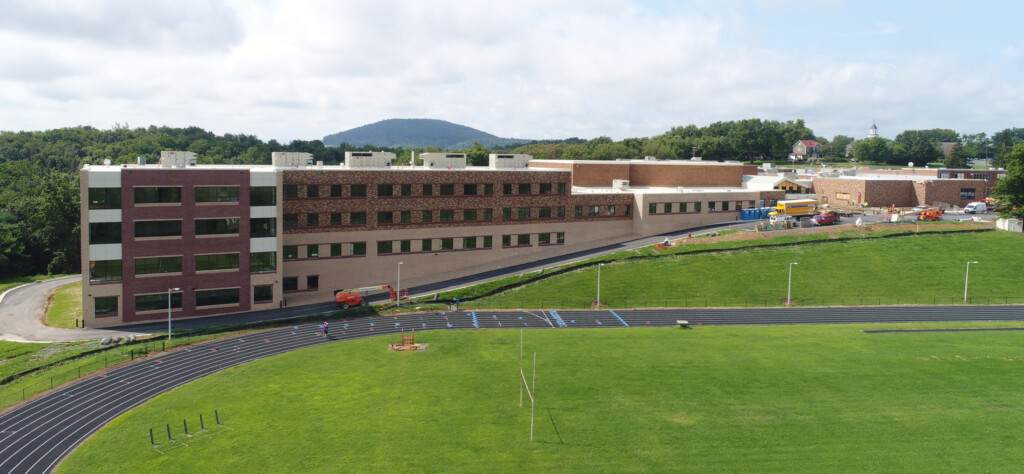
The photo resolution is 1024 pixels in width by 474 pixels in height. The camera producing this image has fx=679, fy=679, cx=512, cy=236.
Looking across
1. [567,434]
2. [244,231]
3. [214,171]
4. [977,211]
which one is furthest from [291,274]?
[977,211]

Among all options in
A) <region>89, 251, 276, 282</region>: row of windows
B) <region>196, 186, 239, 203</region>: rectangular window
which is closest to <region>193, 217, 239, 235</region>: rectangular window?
<region>196, 186, 239, 203</region>: rectangular window

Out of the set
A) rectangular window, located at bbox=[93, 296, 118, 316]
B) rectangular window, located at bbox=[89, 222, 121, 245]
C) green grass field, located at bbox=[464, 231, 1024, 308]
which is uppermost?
rectangular window, located at bbox=[89, 222, 121, 245]

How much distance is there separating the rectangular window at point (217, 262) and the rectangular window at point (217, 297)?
2.37 meters

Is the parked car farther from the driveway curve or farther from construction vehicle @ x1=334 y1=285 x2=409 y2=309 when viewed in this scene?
the driveway curve

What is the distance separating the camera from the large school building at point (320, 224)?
66375 millimetres

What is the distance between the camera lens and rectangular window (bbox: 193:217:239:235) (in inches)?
2734

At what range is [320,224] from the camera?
77.3 m

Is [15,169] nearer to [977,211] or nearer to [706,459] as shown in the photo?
[706,459]

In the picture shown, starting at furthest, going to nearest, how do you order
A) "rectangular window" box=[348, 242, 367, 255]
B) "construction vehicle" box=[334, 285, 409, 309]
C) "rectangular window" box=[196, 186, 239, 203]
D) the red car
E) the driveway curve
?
the red car
"rectangular window" box=[348, 242, 367, 255]
"construction vehicle" box=[334, 285, 409, 309]
"rectangular window" box=[196, 186, 239, 203]
the driveway curve

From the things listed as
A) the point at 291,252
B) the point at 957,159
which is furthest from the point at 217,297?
the point at 957,159

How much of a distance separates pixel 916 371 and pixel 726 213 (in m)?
52.2

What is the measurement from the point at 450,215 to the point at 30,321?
4466cm

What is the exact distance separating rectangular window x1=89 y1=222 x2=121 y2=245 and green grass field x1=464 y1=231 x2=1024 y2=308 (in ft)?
117

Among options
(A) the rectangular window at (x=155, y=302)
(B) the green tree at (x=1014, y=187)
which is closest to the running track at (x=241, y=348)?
(A) the rectangular window at (x=155, y=302)
